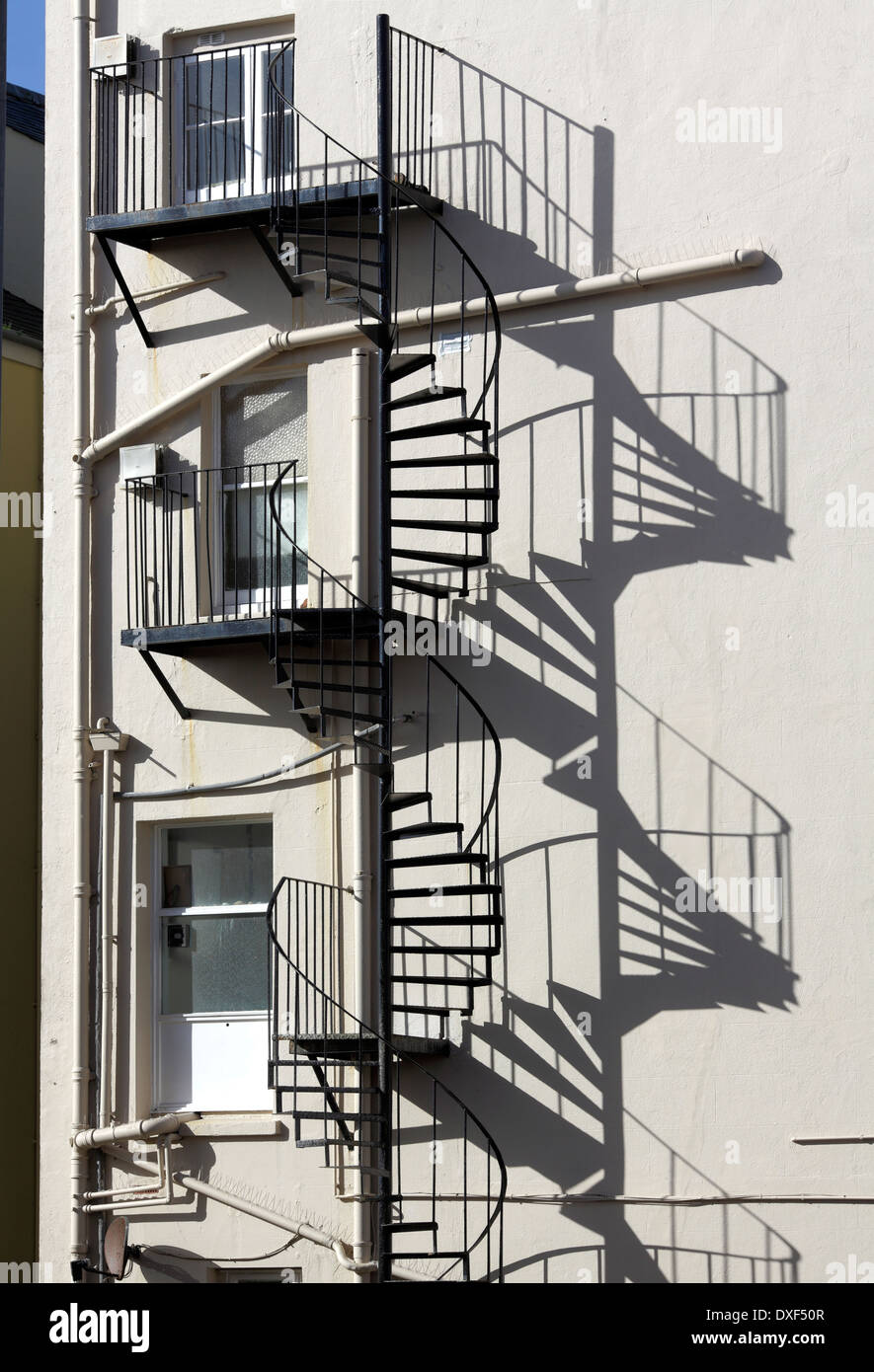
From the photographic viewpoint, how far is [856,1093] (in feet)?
32.6

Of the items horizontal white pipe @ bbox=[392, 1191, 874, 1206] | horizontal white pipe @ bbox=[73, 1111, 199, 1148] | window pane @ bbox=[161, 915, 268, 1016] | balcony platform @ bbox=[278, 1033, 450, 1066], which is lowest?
horizontal white pipe @ bbox=[392, 1191, 874, 1206]

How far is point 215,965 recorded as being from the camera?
11664 millimetres

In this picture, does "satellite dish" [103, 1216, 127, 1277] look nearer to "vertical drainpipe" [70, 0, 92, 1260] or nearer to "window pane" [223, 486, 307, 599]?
"vertical drainpipe" [70, 0, 92, 1260]

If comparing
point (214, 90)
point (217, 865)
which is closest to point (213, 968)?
point (217, 865)

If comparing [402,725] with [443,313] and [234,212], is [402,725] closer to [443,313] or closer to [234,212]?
[443,313]

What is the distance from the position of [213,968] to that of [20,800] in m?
3.31

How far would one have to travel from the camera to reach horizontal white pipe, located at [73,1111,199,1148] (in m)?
11.2

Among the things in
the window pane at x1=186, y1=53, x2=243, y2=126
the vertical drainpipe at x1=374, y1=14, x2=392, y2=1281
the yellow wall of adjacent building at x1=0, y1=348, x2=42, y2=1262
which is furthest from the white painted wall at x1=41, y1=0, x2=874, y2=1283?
the yellow wall of adjacent building at x1=0, y1=348, x2=42, y2=1262

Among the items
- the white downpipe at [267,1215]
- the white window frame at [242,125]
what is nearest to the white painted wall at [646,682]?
the white downpipe at [267,1215]

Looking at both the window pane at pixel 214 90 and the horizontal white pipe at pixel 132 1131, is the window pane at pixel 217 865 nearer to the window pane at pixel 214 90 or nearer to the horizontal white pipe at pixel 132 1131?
the horizontal white pipe at pixel 132 1131

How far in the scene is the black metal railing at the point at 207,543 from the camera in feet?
39.0

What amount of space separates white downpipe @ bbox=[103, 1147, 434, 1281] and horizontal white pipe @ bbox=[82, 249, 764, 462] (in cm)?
469
